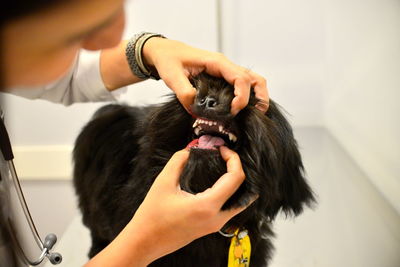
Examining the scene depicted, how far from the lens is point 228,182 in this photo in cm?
64

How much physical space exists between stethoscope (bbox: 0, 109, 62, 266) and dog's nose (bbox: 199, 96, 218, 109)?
1.08 ft

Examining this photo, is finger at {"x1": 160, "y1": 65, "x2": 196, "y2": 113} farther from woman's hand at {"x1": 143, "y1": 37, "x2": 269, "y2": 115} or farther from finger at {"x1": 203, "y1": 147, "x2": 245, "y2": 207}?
finger at {"x1": 203, "y1": 147, "x2": 245, "y2": 207}

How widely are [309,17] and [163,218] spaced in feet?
3.63

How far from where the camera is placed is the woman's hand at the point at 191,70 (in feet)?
2.40

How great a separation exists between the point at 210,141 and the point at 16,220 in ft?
1.24

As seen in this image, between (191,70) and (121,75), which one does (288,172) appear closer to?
(191,70)

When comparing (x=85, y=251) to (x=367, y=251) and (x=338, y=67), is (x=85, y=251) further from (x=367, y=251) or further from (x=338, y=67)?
(x=338, y=67)

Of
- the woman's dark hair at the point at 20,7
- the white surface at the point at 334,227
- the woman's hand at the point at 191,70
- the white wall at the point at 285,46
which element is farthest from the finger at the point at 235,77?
the white wall at the point at 285,46

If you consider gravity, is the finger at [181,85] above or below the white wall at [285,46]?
above

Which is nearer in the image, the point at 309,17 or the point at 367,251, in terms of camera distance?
the point at 367,251

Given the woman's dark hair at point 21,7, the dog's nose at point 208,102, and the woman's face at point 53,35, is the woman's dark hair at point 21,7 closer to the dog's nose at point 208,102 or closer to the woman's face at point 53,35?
the woman's face at point 53,35

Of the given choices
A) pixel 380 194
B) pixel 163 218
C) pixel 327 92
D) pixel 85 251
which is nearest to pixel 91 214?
pixel 85 251

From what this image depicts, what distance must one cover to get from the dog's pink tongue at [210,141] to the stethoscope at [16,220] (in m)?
0.33

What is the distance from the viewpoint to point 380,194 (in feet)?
4.17
